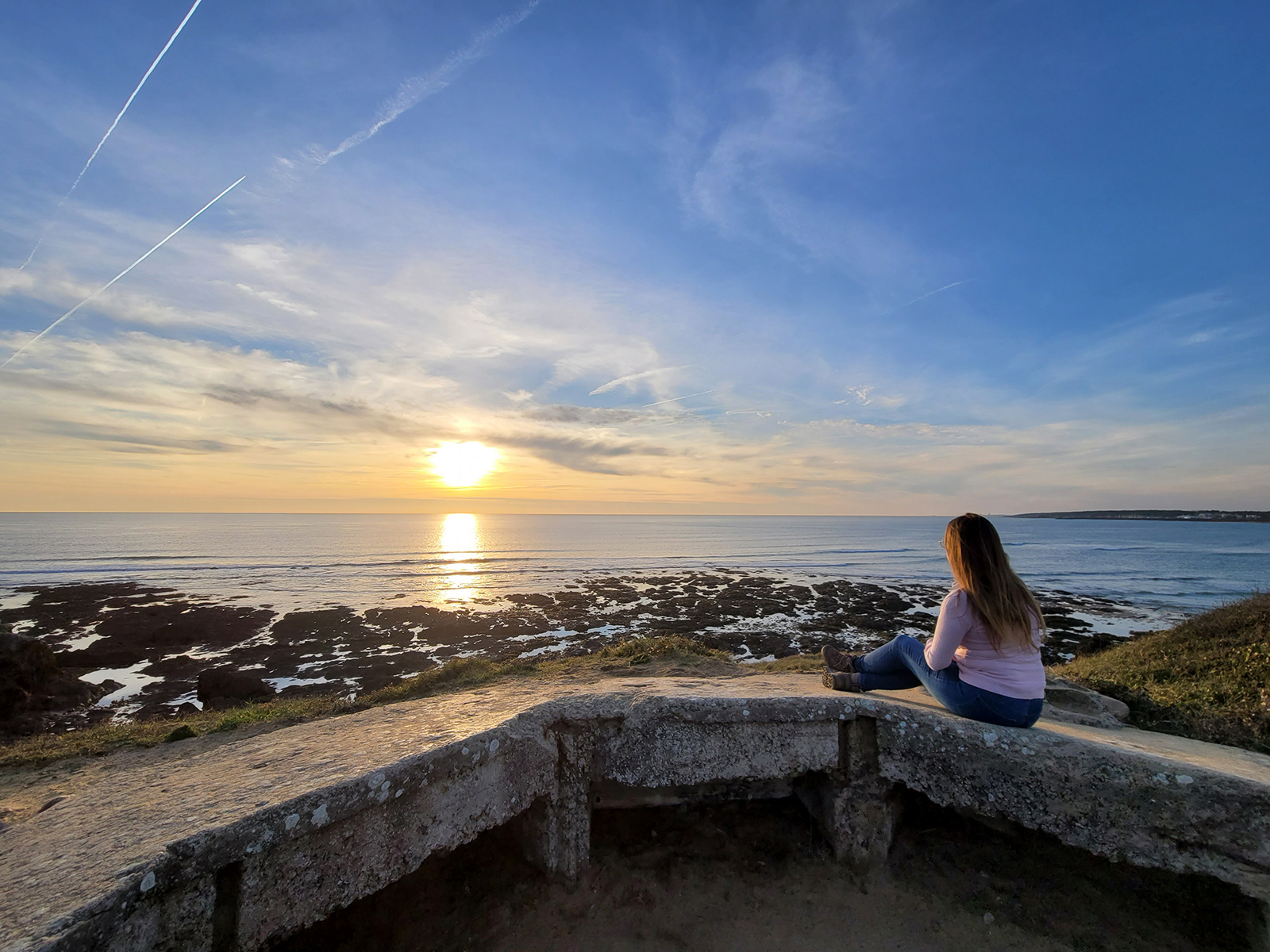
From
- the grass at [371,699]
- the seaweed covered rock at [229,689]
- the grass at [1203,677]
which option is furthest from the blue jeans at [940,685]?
the seaweed covered rock at [229,689]

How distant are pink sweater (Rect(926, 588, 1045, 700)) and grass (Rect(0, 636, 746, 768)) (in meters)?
4.32

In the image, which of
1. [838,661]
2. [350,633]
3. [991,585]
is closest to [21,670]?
[350,633]

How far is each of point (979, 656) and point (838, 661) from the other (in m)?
1.34

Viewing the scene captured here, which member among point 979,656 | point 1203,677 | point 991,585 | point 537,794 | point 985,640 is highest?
point 991,585

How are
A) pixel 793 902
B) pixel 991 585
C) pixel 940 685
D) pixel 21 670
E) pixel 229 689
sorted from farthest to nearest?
pixel 229 689 → pixel 21 670 → pixel 940 685 → pixel 991 585 → pixel 793 902

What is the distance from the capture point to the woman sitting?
12.4 feet

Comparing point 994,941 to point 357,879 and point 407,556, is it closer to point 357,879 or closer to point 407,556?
point 357,879

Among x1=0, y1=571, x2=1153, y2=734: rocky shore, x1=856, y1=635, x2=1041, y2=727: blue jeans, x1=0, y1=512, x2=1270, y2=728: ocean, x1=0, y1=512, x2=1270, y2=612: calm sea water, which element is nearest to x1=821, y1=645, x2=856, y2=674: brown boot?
x1=856, y1=635, x2=1041, y2=727: blue jeans

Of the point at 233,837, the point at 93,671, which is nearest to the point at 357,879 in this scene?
the point at 233,837

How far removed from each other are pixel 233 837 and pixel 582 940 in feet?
6.92

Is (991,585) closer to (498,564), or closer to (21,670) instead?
(21,670)

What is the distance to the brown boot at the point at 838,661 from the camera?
5.01m

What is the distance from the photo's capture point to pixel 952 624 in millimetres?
3941

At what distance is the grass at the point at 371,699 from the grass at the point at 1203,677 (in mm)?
4265
